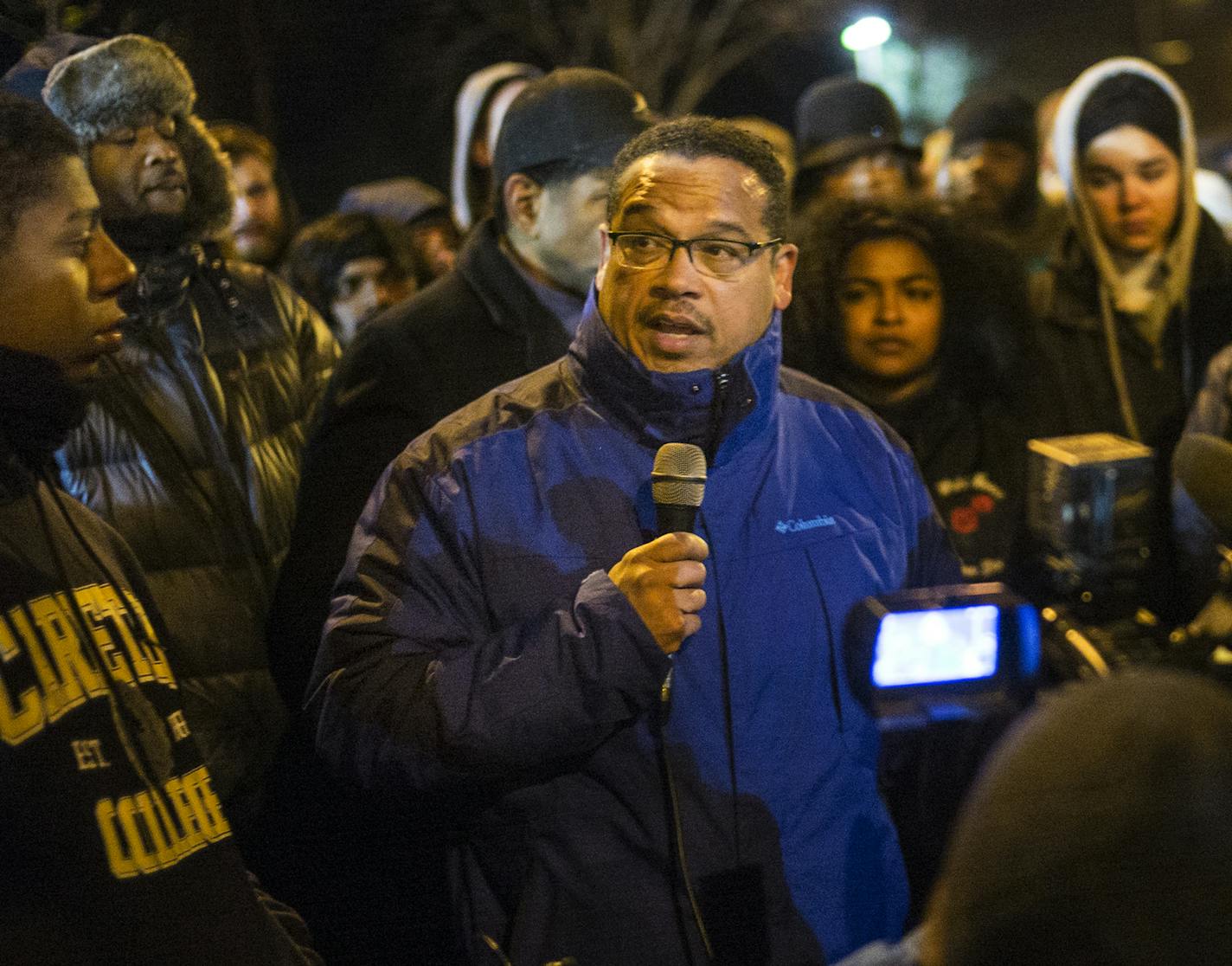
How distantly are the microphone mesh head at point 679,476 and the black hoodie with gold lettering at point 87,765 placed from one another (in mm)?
745

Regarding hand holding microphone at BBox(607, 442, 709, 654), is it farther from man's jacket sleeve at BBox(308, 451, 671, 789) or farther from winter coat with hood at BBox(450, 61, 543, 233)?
winter coat with hood at BBox(450, 61, 543, 233)

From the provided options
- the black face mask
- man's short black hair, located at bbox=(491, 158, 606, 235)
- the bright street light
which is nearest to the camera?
the black face mask

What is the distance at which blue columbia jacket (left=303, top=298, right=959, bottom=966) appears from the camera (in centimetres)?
Result: 206

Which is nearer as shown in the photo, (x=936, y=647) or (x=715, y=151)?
(x=936, y=647)

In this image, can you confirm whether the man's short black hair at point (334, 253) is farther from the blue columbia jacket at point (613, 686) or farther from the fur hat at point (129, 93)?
the blue columbia jacket at point (613, 686)

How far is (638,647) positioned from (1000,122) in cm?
386

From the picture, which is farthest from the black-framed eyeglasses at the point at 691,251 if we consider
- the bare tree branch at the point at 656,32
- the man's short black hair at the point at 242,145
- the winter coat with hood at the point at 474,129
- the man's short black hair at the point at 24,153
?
the bare tree branch at the point at 656,32

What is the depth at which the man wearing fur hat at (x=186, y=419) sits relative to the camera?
3.02 meters

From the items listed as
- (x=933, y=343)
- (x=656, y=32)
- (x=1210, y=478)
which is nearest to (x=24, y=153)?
(x=1210, y=478)

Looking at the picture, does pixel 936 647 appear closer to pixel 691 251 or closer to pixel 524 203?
pixel 691 251

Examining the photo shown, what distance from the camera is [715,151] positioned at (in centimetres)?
244

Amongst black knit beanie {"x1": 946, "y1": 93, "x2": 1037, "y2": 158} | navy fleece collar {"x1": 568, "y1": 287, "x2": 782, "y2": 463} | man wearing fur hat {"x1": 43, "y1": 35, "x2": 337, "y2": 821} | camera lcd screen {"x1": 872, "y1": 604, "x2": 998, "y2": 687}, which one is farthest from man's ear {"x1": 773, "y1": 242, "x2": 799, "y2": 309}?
black knit beanie {"x1": 946, "y1": 93, "x2": 1037, "y2": 158}

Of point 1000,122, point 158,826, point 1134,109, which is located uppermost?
point 1000,122

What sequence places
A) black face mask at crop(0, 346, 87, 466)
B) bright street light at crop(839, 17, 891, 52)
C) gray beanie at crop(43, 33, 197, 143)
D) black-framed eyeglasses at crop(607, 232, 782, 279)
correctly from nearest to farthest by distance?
1. black face mask at crop(0, 346, 87, 466)
2. black-framed eyeglasses at crop(607, 232, 782, 279)
3. gray beanie at crop(43, 33, 197, 143)
4. bright street light at crop(839, 17, 891, 52)
